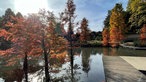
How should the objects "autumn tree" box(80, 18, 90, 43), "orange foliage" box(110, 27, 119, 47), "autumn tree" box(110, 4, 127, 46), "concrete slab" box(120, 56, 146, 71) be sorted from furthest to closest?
"autumn tree" box(80, 18, 90, 43)
"autumn tree" box(110, 4, 127, 46)
"orange foliage" box(110, 27, 119, 47)
"concrete slab" box(120, 56, 146, 71)

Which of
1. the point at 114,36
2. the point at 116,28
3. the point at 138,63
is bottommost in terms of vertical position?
the point at 138,63

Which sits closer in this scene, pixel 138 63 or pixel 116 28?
pixel 138 63

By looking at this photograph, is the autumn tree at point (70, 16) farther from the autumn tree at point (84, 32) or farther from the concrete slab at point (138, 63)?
the autumn tree at point (84, 32)

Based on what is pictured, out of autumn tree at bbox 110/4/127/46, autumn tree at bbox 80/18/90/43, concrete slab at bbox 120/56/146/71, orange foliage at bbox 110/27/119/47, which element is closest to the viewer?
concrete slab at bbox 120/56/146/71

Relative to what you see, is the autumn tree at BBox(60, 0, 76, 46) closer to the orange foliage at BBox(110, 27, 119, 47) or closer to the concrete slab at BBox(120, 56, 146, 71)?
the concrete slab at BBox(120, 56, 146, 71)

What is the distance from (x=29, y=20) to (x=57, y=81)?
3.40 meters

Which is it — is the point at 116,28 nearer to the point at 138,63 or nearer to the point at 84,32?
the point at 84,32

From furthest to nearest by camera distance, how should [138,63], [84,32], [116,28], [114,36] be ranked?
[84,32] < [116,28] < [114,36] < [138,63]

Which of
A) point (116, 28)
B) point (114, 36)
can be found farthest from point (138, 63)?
point (116, 28)

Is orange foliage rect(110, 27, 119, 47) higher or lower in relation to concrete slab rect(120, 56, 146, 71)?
higher

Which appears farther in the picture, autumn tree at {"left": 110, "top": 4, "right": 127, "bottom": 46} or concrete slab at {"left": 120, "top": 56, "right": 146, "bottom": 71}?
autumn tree at {"left": 110, "top": 4, "right": 127, "bottom": 46}

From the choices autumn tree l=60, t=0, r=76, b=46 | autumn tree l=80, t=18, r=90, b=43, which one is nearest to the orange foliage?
autumn tree l=80, t=18, r=90, b=43

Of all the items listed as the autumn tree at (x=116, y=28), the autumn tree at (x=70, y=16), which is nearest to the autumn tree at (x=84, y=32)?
the autumn tree at (x=116, y=28)

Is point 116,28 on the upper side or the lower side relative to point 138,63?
upper
